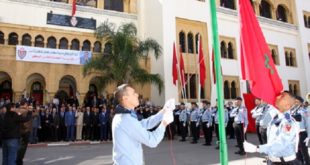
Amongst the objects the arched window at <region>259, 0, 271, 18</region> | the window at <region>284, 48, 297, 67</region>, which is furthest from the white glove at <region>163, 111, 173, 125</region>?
the arched window at <region>259, 0, 271, 18</region>

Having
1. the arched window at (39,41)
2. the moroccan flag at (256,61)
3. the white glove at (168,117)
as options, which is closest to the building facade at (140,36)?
the arched window at (39,41)

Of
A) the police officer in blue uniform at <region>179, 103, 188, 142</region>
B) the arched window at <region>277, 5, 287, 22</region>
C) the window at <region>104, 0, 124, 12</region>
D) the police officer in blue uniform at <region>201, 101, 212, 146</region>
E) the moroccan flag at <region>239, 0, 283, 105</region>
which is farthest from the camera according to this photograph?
the arched window at <region>277, 5, 287, 22</region>

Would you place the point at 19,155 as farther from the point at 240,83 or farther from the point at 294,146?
the point at 240,83

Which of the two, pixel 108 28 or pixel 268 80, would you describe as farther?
pixel 108 28

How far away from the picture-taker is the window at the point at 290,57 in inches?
1107

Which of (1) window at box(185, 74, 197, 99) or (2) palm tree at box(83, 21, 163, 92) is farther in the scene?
(1) window at box(185, 74, 197, 99)

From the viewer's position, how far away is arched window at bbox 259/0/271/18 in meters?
28.9

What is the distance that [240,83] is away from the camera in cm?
2394

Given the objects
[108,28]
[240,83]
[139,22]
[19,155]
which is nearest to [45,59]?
[108,28]

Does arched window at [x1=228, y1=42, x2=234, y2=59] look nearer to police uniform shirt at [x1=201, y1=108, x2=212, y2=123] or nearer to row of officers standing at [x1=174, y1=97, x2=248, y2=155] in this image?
row of officers standing at [x1=174, y1=97, x2=248, y2=155]

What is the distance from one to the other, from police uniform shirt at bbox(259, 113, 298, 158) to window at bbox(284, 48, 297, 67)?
2706 cm

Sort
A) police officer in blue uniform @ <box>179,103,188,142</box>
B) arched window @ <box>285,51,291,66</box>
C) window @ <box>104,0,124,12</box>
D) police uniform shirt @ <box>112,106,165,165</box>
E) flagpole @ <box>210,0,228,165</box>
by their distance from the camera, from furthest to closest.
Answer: arched window @ <box>285,51,291,66</box> < window @ <box>104,0,124,12</box> < police officer in blue uniform @ <box>179,103,188,142</box> < flagpole @ <box>210,0,228,165</box> < police uniform shirt @ <box>112,106,165,165</box>

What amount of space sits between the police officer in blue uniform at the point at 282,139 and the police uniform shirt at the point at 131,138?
1275mm

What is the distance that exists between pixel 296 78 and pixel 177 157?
2304 centimetres
